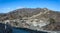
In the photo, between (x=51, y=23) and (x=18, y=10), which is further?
(x=18, y=10)

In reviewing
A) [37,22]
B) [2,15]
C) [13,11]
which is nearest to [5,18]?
[2,15]

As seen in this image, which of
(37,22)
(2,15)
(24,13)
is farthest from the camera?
(24,13)

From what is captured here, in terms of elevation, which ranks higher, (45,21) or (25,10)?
(25,10)

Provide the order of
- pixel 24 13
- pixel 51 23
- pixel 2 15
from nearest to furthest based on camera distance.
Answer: pixel 51 23 < pixel 2 15 < pixel 24 13

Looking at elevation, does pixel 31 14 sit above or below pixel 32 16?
above

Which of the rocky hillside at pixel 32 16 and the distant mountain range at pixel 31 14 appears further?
the distant mountain range at pixel 31 14

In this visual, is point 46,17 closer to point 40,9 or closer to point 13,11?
point 40,9

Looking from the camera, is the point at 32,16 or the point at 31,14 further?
the point at 31,14

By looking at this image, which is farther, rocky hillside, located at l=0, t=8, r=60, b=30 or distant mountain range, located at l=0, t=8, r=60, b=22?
distant mountain range, located at l=0, t=8, r=60, b=22

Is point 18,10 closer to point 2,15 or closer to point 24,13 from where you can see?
point 24,13
